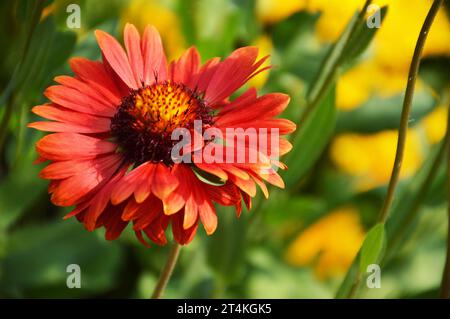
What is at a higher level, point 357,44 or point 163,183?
point 357,44

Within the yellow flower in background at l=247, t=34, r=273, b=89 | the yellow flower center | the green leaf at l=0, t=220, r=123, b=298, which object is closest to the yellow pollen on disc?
the yellow flower center

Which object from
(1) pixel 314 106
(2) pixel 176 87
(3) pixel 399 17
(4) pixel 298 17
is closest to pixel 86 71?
(2) pixel 176 87

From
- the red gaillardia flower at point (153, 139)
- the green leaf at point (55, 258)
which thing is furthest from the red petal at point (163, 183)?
the green leaf at point (55, 258)

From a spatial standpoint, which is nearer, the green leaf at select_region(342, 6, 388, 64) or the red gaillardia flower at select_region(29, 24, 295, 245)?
the red gaillardia flower at select_region(29, 24, 295, 245)

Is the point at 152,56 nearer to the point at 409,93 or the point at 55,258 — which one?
the point at 409,93

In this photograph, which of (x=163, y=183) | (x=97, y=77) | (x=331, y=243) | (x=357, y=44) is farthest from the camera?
(x=331, y=243)

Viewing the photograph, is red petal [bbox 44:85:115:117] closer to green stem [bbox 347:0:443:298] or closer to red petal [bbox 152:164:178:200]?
red petal [bbox 152:164:178:200]

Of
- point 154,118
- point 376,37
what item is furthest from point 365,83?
point 154,118

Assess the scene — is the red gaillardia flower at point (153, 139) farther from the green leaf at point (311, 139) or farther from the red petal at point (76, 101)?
the green leaf at point (311, 139)
